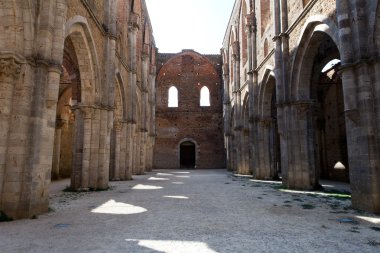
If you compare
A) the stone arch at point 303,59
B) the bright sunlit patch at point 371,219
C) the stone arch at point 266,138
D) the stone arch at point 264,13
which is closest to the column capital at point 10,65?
the bright sunlit patch at point 371,219

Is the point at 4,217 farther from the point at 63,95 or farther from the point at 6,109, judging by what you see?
the point at 63,95

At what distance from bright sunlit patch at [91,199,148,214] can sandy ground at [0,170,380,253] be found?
0.08 ft

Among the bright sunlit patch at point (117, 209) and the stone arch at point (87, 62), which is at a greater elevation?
the stone arch at point (87, 62)

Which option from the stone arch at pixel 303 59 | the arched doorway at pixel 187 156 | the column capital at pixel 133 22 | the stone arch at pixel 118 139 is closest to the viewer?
the stone arch at pixel 303 59

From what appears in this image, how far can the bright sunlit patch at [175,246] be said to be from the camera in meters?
3.83

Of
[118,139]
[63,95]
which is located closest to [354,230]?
[118,139]

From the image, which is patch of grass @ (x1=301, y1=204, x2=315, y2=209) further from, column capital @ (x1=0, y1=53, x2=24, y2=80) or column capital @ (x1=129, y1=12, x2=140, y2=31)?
column capital @ (x1=129, y1=12, x2=140, y2=31)

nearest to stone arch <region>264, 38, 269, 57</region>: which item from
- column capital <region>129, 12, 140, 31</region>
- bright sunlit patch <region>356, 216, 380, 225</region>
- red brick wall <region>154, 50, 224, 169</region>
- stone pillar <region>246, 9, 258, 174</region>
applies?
stone pillar <region>246, 9, 258, 174</region>

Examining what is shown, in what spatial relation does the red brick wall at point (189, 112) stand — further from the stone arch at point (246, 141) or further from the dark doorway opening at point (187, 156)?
the stone arch at point (246, 141)

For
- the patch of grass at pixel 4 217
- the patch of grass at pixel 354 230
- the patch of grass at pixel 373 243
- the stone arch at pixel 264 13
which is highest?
the stone arch at pixel 264 13

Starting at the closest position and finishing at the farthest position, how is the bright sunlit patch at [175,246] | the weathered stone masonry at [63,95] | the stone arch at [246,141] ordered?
Result: the bright sunlit patch at [175,246]
the weathered stone masonry at [63,95]
the stone arch at [246,141]

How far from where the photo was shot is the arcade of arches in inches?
243

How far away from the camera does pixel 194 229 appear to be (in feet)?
16.4

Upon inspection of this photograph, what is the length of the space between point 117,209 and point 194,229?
2764 mm
